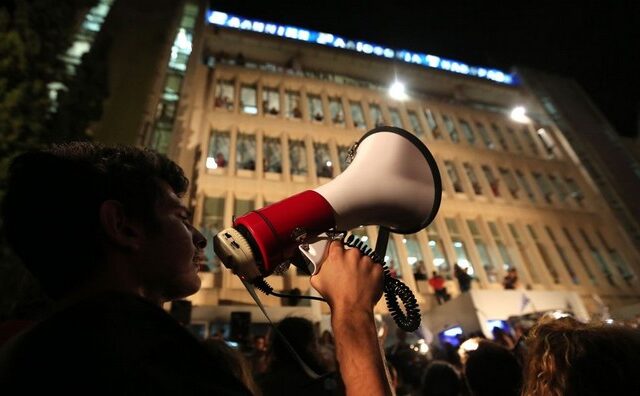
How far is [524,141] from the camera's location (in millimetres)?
23234

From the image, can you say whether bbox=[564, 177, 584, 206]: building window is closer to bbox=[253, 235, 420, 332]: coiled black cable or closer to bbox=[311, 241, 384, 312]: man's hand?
bbox=[253, 235, 420, 332]: coiled black cable

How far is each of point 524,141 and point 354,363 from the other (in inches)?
1017

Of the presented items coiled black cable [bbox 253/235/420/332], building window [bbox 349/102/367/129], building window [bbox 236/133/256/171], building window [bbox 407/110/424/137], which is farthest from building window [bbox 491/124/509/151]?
coiled black cable [bbox 253/235/420/332]

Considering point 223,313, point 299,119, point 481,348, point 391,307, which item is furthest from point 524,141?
point 391,307

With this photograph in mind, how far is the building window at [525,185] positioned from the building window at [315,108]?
11.7 metres

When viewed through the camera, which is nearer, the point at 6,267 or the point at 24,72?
the point at 6,267

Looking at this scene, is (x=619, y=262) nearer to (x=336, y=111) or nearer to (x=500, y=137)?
(x=500, y=137)

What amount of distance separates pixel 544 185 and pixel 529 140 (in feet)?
11.3

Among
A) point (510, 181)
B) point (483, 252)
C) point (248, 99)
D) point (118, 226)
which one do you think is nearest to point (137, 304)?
point (118, 226)

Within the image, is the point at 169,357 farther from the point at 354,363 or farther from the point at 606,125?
the point at 606,125

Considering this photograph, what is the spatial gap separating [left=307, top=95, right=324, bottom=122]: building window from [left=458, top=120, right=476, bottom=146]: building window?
28.3ft

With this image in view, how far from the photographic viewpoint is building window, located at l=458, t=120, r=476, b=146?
22.1 meters

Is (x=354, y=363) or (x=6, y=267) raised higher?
(x=6, y=267)

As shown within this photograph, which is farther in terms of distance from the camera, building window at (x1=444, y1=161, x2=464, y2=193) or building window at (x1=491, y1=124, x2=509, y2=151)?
building window at (x1=491, y1=124, x2=509, y2=151)
